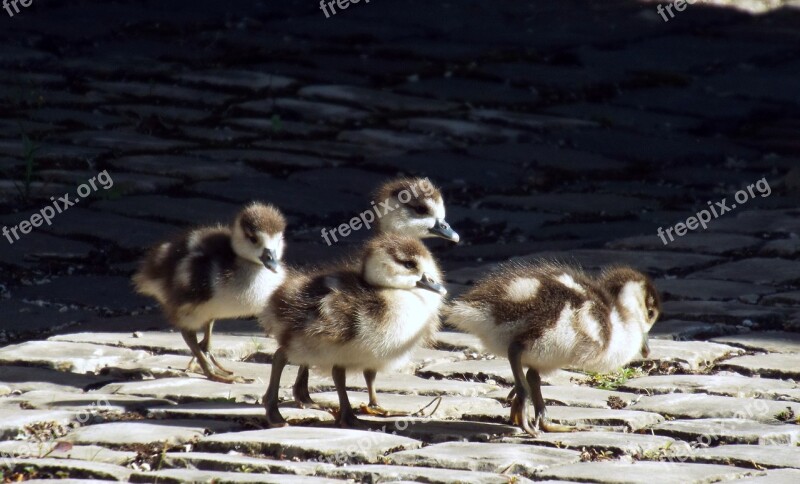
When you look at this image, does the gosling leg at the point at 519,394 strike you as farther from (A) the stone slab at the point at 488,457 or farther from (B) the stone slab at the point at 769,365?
(B) the stone slab at the point at 769,365

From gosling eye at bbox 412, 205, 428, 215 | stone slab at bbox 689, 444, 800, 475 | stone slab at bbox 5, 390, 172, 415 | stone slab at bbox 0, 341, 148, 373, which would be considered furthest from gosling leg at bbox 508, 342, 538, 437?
stone slab at bbox 0, 341, 148, 373

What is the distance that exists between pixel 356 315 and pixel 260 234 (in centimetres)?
107

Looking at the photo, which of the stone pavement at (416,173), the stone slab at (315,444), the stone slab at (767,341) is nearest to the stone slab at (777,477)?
the stone pavement at (416,173)

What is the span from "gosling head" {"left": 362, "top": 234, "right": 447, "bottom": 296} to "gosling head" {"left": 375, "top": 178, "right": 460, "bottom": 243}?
4.19 feet

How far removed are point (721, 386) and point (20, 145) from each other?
5778 millimetres

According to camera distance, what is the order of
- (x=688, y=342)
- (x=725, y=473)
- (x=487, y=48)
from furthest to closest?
(x=487, y=48) < (x=688, y=342) < (x=725, y=473)

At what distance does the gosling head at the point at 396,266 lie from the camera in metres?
5.13

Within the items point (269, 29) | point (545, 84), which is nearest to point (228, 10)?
point (269, 29)

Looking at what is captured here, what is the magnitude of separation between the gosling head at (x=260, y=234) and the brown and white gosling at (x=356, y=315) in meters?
0.71

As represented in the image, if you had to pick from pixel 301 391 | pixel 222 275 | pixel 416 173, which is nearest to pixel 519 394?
pixel 301 391

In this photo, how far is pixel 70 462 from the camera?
421 centimetres

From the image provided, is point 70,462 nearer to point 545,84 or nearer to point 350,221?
point 350,221

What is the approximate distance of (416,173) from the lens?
952 centimetres

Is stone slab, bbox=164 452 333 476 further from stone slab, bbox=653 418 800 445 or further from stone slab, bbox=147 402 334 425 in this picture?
stone slab, bbox=653 418 800 445
